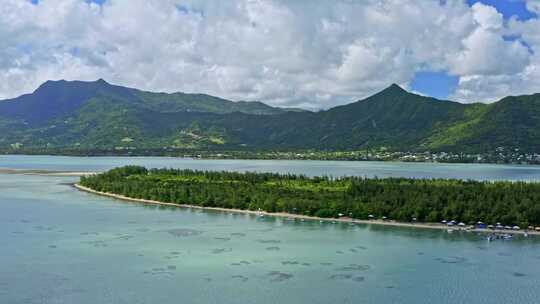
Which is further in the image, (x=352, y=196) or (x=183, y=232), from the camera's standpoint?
(x=352, y=196)

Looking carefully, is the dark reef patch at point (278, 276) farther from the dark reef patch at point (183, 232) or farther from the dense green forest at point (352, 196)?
the dense green forest at point (352, 196)

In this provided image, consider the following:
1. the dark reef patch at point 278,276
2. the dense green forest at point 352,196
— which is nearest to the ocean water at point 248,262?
the dark reef patch at point 278,276

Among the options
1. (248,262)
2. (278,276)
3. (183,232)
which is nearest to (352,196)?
(183,232)

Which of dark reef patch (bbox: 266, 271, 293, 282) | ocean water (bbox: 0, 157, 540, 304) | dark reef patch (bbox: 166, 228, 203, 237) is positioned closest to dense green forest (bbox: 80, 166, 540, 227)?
ocean water (bbox: 0, 157, 540, 304)

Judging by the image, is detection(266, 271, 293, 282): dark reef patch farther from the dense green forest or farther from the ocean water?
the dense green forest

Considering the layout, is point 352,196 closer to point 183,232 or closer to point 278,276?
point 183,232
